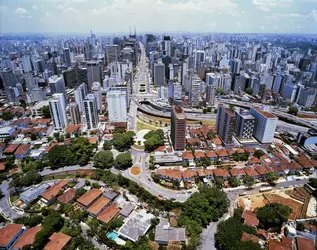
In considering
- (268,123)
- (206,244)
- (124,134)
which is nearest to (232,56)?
(268,123)

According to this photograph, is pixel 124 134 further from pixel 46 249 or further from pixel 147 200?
pixel 46 249

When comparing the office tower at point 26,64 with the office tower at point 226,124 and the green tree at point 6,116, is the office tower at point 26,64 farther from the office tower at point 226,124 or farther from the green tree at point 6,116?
the office tower at point 226,124

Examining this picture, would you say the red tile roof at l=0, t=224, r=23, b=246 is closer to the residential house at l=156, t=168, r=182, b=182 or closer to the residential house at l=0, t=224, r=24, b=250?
the residential house at l=0, t=224, r=24, b=250

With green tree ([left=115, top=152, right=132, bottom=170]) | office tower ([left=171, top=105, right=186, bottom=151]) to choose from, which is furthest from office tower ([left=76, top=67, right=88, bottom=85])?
green tree ([left=115, top=152, right=132, bottom=170])

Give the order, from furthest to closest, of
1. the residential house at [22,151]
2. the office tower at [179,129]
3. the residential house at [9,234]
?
the residential house at [22,151] → the office tower at [179,129] → the residential house at [9,234]

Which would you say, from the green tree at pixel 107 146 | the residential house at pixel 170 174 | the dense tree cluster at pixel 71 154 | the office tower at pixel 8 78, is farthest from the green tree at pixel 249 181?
the office tower at pixel 8 78
